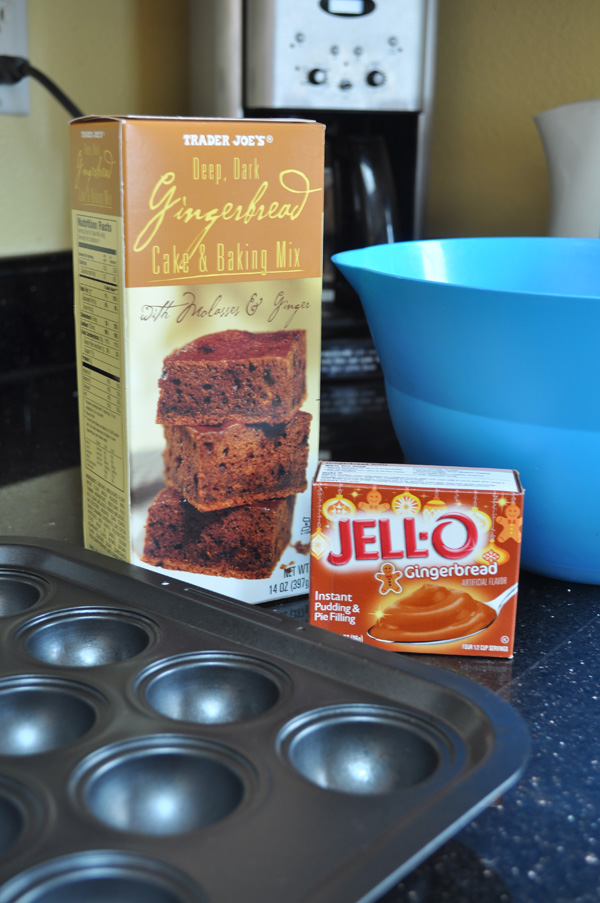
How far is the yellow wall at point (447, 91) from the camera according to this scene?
3.87 feet

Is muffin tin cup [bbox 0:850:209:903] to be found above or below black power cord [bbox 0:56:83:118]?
Answer: below

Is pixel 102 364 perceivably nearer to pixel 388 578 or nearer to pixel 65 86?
pixel 388 578

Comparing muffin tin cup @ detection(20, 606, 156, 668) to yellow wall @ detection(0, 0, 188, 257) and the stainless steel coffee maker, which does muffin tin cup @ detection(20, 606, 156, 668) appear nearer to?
the stainless steel coffee maker

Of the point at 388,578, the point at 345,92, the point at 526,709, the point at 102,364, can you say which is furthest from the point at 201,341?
the point at 345,92

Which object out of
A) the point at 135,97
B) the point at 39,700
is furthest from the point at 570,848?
the point at 135,97

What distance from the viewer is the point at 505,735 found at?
0.41 m

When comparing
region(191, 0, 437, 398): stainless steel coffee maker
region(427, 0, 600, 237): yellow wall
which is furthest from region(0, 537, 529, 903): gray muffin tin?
region(427, 0, 600, 237): yellow wall

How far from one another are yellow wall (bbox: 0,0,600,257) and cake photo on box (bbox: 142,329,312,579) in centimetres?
74

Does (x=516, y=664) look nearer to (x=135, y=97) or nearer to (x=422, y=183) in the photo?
(x=422, y=183)

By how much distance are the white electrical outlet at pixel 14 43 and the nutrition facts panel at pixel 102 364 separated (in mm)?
668

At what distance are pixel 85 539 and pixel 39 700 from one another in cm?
21

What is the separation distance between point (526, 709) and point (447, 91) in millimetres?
1037

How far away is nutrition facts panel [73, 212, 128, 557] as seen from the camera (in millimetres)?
552

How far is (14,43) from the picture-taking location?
45.1 inches
